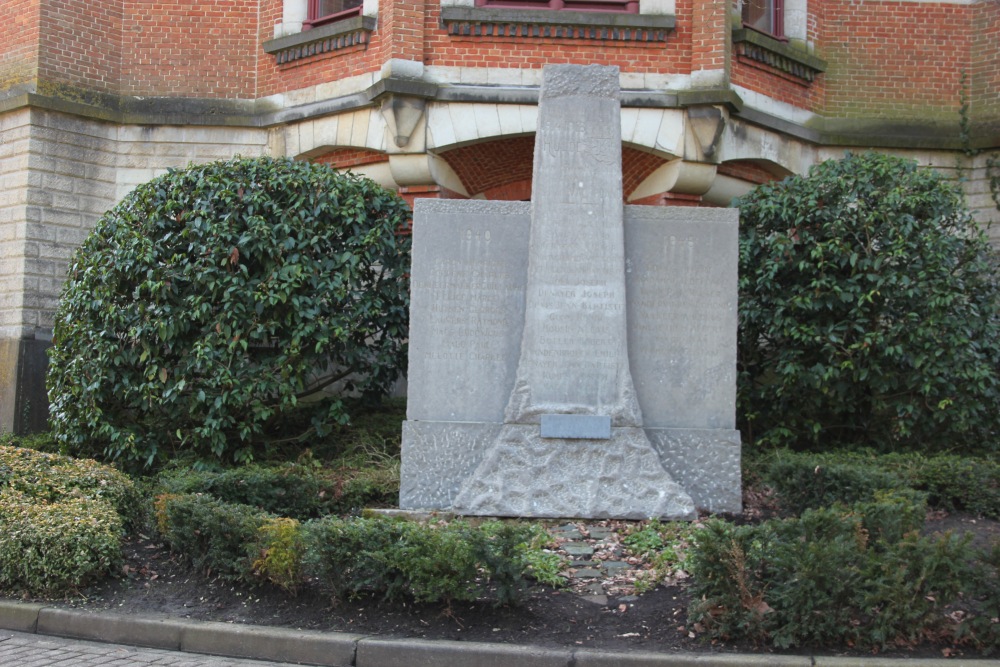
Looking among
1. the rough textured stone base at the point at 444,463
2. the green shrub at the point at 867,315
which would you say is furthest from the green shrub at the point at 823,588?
the green shrub at the point at 867,315

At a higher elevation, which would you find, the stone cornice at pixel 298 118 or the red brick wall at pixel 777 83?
the red brick wall at pixel 777 83

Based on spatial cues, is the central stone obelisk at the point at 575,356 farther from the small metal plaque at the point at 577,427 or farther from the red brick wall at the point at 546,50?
the red brick wall at the point at 546,50

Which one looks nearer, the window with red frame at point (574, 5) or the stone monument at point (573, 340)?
the stone monument at point (573, 340)

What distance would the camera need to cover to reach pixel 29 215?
13.9 meters

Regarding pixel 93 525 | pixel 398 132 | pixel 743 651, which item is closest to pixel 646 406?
pixel 743 651

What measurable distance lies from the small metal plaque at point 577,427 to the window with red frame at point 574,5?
276 inches

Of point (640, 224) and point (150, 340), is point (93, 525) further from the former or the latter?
point (640, 224)

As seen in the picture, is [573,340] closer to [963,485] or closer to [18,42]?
[963,485]

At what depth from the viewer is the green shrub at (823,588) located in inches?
231

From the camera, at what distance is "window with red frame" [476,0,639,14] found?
44.8ft

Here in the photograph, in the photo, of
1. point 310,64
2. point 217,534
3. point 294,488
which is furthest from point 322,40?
point 217,534

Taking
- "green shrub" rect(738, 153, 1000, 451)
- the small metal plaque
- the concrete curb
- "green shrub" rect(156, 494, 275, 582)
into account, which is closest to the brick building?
"green shrub" rect(738, 153, 1000, 451)

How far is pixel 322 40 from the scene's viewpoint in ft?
46.4

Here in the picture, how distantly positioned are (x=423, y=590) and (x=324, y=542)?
680mm
